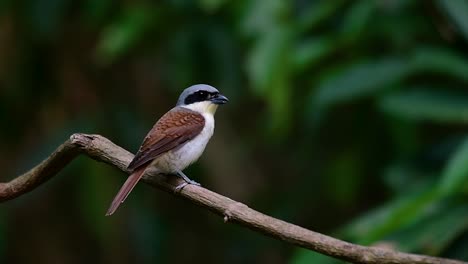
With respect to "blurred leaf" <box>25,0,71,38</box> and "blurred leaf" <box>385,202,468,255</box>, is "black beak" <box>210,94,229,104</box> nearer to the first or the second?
"blurred leaf" <box>385,202,468,255</box>

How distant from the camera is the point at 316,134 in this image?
5.46 meters

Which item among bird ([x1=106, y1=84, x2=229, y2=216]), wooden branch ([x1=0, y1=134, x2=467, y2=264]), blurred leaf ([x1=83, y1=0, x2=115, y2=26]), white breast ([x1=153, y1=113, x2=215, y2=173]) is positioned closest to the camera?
wooden branch ([x1=0, y1=134, x2=467, y2=264])

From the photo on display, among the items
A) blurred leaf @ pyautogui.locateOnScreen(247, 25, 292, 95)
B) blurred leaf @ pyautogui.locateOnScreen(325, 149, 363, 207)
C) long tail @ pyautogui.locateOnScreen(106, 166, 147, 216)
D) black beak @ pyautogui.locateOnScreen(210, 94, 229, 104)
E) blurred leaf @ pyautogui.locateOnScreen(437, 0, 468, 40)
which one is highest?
blurred leaf @ pyautogui.locateOnScreen(437, 0, 468, 40)

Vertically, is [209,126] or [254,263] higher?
[209,126]

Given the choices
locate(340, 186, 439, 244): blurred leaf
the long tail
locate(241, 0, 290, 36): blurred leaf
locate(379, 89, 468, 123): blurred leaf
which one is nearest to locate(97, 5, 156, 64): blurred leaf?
locate(241, 0, 290, 36): blurred leaf

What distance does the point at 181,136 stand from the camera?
3.67 metres

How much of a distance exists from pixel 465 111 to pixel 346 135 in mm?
1229

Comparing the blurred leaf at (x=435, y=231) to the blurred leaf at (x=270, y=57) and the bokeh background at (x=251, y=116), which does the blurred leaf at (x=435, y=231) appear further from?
the blurred leaf at (x=270, y=57)

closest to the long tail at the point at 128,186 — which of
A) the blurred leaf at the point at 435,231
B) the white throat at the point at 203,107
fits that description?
the white throat at the point at 203,107

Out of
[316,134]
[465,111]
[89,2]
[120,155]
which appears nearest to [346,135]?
[316,134]

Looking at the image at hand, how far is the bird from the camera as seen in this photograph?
3.42m

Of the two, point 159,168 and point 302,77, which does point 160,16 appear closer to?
point 302,77

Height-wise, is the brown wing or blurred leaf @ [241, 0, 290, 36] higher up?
blurred leaf @ [241, 0, 290, 36]

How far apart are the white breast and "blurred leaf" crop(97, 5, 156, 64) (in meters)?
1.41
